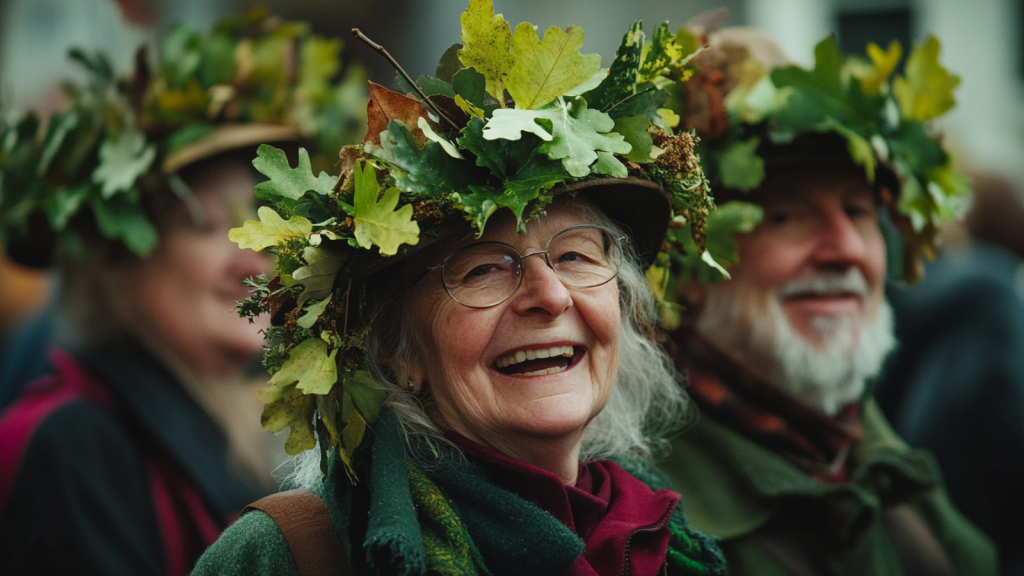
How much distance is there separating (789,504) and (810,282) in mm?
753

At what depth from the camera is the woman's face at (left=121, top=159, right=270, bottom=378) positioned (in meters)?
3.94

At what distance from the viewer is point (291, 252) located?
206cm

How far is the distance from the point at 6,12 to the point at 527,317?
9.94 m

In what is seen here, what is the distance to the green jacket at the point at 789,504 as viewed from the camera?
10.0 ft

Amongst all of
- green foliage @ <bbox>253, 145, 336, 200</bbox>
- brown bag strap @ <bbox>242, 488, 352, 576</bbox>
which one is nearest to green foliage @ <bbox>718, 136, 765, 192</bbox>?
green foliage @ <bbox>253, 145, 336, 200</bbox>

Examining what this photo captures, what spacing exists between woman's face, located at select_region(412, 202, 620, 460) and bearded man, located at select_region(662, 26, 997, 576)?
919 millimetres

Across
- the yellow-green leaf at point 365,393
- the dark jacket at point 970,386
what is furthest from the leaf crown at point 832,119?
the yellow-green leaf at point 365,393

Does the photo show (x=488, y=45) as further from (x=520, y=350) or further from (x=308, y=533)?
(x=308, y=533)

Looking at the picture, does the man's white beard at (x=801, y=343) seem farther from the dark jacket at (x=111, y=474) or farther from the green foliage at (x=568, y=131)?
the dark jacket at (x=111, y=474)

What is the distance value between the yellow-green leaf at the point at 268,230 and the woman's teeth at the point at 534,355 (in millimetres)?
528

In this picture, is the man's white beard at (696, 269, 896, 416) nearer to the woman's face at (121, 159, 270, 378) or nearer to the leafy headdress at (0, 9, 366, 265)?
the woman's face at (121, 159, 270, 378)

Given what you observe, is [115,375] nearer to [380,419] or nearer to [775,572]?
[380,419]

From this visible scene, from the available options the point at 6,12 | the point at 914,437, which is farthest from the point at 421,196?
the point at 6,12

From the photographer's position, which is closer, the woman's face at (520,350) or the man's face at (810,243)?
the woman's face at (520,350)
